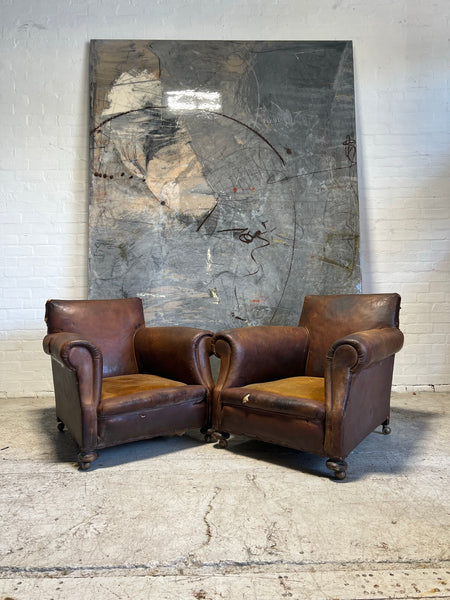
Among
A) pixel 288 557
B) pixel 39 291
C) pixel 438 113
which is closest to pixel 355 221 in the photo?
pixel 438 113

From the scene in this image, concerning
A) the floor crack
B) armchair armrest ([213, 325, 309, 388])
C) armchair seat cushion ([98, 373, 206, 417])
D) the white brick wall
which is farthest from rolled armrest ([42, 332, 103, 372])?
the white brick wall

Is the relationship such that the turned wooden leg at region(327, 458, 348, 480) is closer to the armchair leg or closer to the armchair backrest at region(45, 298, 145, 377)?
the armchair leg

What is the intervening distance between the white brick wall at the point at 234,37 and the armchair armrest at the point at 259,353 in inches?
49.8

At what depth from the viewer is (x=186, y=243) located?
3.92 meters

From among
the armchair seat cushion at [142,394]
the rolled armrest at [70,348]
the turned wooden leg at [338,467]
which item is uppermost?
the rolled armrest at [70,348]

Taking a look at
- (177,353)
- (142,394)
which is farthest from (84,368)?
(177,353)

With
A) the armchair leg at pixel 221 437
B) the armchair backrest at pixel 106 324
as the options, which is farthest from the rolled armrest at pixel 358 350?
the armchair backrest at pixel 106 324

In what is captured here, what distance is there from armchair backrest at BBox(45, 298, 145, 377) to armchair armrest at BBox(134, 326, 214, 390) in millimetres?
86

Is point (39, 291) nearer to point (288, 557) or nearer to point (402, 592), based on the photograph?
point (288, 557)

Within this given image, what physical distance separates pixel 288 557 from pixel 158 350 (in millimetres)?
1670

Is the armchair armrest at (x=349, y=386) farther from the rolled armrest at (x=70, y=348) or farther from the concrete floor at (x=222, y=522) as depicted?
the rolled armrest at (x=70, y=348)

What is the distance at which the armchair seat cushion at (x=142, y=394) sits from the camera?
2.58 m

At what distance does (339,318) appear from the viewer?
3.05 metres

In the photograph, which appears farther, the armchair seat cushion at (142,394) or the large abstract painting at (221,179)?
the large abstract painting at (221,179)
